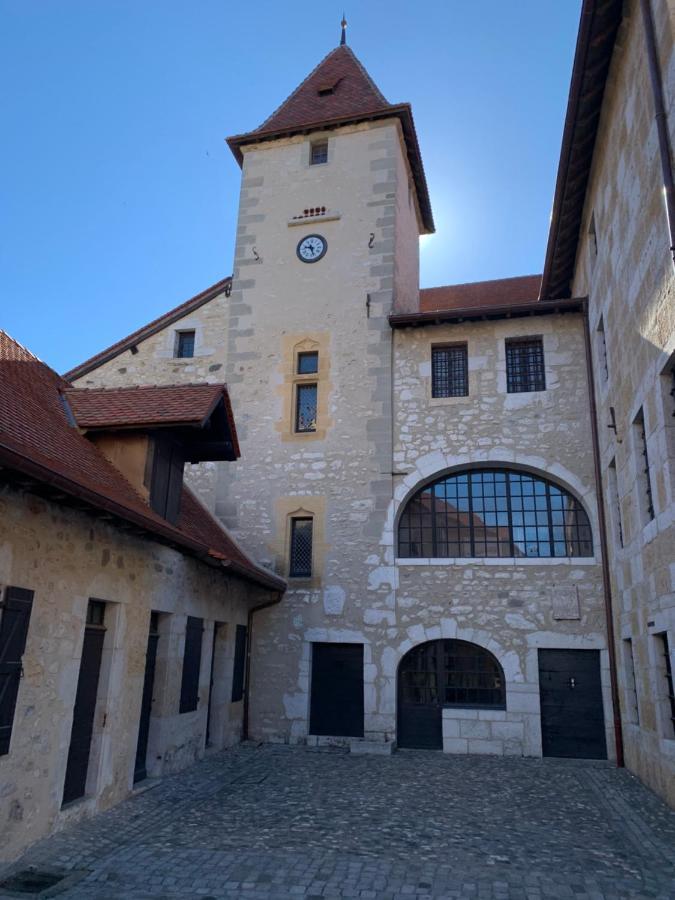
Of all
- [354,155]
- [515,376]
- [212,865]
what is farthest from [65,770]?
[354,155]

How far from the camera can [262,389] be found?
13.4 metres

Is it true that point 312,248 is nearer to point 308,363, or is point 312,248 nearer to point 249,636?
point 308,363

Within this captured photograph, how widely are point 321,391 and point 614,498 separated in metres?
5.51

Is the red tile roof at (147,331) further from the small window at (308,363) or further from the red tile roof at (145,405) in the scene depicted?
the red tile roof at (145,405)

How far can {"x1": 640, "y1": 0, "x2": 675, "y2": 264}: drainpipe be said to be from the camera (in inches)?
261

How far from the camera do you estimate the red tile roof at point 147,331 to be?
14312mm

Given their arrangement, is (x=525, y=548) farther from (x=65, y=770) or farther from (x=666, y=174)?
(x=65, y=770)

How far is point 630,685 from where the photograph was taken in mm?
9617

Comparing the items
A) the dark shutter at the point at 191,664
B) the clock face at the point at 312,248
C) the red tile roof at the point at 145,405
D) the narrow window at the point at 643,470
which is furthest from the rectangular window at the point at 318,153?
the dark shutter at the point at 191,664

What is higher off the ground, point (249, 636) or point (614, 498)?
point (614, 498)

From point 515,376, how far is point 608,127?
429 cm

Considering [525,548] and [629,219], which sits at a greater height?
[629,219]

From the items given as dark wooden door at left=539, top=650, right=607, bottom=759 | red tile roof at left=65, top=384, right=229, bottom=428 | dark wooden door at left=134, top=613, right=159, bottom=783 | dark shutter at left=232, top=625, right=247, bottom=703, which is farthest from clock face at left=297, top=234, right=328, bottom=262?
dark wooden door at left=539, top=650, right=607, bottom=759

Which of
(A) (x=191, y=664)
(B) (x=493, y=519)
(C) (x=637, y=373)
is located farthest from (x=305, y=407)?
(C) (x=637, y=373)
